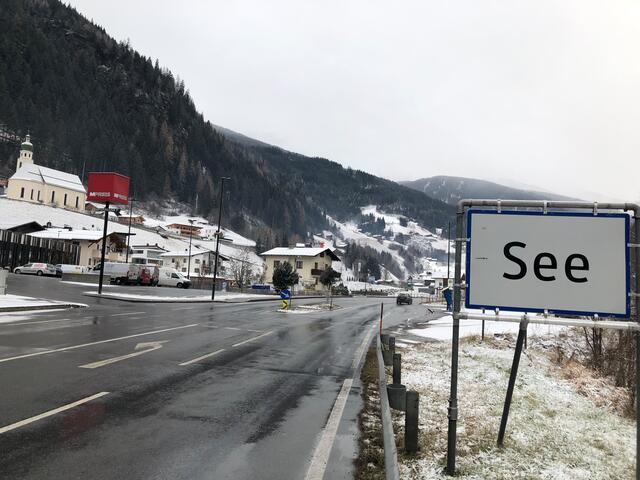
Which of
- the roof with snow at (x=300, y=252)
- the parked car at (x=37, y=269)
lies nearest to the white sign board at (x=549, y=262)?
the parked car at (x=37, y=269)

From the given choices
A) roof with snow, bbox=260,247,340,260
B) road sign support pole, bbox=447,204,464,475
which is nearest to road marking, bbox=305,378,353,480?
road sign support pole, bbox=447,204,464,475

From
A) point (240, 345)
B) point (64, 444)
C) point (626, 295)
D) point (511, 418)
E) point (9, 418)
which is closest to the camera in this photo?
point (626, 295)

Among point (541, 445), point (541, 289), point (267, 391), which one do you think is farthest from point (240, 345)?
point (541, 289)

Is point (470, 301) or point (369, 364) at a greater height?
point (470, 301)

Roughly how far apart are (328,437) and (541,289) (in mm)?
3363

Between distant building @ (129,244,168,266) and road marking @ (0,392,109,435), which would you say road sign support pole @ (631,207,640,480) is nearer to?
road marking @ (0,392,109,435)

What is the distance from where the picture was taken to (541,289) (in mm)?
4848

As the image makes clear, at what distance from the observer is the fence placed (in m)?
60.3

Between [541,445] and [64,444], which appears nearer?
[64,444]

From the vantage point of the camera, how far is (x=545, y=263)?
4.87 meters

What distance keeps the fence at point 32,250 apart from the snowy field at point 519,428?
63851mm

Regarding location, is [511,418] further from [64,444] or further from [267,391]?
[64,444]

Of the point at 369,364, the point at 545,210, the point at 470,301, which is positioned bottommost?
the point at 369,364

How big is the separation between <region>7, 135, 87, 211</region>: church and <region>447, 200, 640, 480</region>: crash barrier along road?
452 feet
